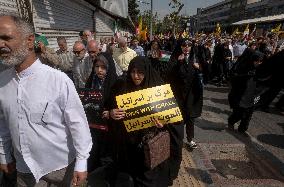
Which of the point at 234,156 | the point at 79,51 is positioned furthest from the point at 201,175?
the point at 79,51

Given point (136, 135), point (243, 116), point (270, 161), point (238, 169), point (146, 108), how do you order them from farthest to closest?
point (243, 116)
point (270, 161)
point (238, 169)
point (136, 135)
point (146, 108)

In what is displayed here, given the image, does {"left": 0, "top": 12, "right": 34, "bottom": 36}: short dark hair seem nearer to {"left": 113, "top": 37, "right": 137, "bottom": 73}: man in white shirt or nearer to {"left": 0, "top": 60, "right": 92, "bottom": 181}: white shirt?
{"left": 0, "top": 60, "right": 92, "bottom": 181}: white shirt

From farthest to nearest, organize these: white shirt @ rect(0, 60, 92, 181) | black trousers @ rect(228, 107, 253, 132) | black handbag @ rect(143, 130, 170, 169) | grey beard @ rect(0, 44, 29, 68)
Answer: black trousers @ rect(228, 107, 253, 132), black handbag @ rect(143, 130, 170, 169), white shirt @ rect(0, 60, 92, 181), grey beard @ rect(0, 44, 29, 68)

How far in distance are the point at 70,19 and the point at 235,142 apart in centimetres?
923

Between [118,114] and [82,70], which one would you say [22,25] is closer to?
[118,114]

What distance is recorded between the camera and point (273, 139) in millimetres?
6555

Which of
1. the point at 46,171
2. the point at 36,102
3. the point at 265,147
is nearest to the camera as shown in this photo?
the point at 36,102

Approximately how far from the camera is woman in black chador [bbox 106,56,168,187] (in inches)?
133

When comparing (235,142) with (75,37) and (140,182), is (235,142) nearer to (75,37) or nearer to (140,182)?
(140,182)

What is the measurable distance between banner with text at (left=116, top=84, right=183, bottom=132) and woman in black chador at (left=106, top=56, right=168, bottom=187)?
0.07 m

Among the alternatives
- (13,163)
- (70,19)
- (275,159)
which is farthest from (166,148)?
(70,19)

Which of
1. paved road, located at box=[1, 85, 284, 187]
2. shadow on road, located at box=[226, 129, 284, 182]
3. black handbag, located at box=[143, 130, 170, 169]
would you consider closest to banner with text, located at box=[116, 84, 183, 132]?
black handbag, located at box=[143, 130, 170, 169]

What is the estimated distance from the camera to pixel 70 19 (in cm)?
1316

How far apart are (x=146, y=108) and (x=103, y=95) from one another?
3.26ft
